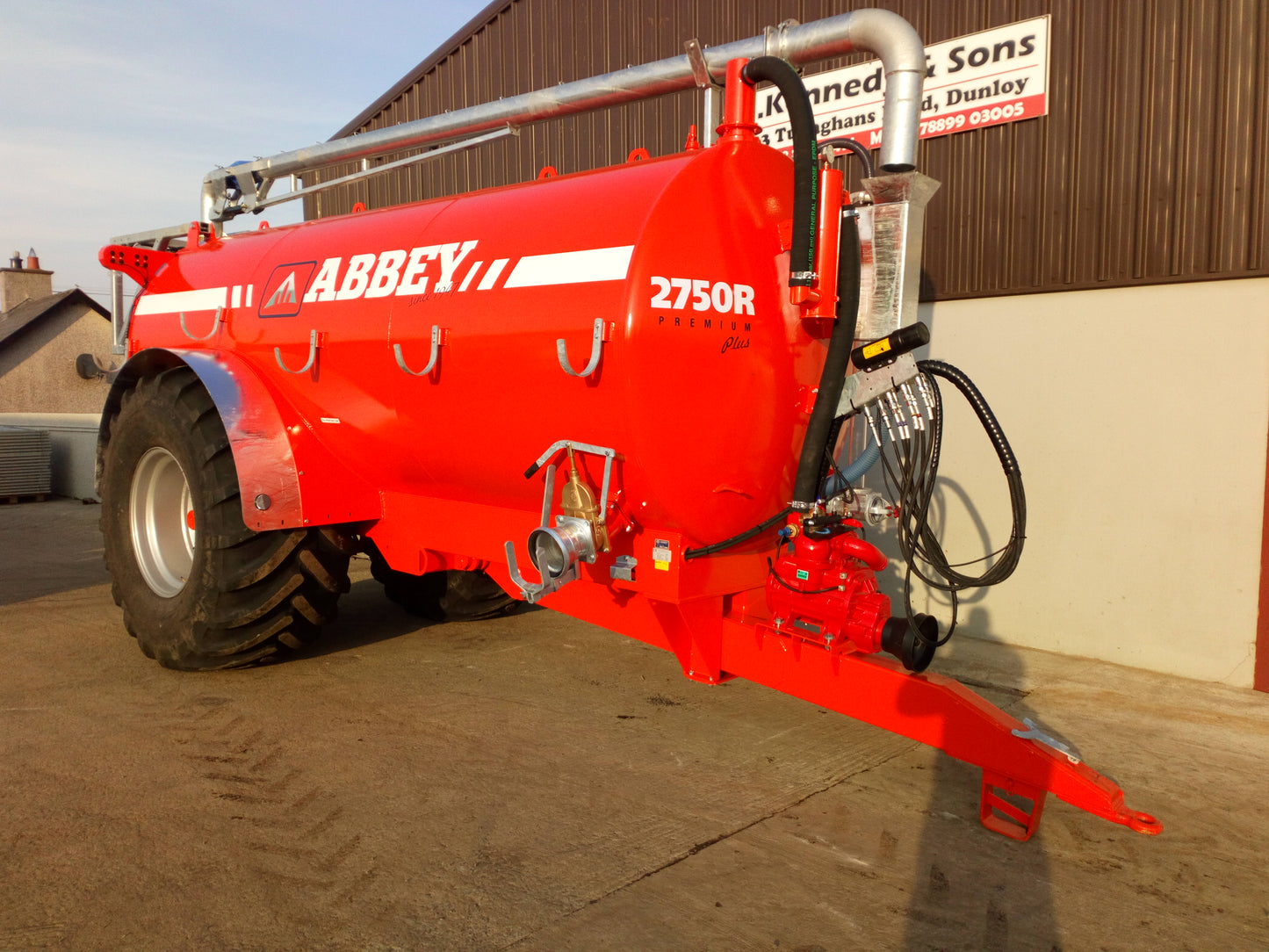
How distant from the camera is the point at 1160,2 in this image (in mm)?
4793

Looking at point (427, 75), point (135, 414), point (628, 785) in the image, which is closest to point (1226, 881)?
point (628, 785)

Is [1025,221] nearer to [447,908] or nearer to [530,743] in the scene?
[530,743]

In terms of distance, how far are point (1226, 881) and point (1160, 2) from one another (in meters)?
4.17

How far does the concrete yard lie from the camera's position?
2549 mm

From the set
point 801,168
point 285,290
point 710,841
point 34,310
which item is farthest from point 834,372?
point 34,310

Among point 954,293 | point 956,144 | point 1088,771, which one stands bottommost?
point 1088,771

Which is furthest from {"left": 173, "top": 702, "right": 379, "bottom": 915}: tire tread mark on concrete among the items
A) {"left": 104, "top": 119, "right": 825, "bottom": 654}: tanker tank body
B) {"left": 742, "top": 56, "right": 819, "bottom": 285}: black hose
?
{"left": 742, "top": 56, "right": 819, "bottom": 285}: black hose

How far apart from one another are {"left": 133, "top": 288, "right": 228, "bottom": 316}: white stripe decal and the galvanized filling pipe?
2.76 feet

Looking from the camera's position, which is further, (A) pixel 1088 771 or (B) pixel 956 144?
(B) pixel 956 144

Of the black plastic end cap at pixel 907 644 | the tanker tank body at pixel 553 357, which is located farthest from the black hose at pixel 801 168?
the black plastic end cap at pixel 907 644

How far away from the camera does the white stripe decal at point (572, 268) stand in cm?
317

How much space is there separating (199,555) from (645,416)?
2.35 m

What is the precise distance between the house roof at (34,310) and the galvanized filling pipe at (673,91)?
16.1 metres

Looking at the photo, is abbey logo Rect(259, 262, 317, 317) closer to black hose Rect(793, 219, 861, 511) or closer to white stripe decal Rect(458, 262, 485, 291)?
white stripe decal Rect(458, 262, 485, 291)
